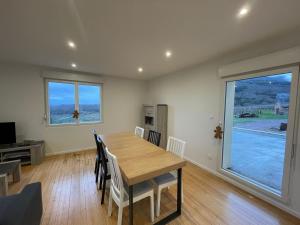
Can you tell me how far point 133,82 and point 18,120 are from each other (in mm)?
3410

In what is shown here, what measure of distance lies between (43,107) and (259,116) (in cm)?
524

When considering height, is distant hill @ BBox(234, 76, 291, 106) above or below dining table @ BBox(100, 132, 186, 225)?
above

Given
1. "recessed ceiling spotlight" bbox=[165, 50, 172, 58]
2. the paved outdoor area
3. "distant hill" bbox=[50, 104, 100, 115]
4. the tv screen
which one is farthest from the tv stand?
the paved outdoor area

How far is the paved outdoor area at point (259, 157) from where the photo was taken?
2654 mm

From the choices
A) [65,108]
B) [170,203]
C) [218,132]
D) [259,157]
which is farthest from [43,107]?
[259,157]

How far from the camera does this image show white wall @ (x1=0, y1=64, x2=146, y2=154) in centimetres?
339

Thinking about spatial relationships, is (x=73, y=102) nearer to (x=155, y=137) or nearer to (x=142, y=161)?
(x=155, y=137)

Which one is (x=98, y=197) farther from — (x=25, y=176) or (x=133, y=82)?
(x=133, y=82)

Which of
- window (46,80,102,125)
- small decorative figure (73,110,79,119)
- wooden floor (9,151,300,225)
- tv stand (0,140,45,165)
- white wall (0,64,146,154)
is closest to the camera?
wooden floor (9,151,300,225)

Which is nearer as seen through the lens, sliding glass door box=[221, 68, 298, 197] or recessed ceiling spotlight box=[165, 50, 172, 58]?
sliding glass door box=[221, 68, 298, 197]

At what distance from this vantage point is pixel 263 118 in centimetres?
286

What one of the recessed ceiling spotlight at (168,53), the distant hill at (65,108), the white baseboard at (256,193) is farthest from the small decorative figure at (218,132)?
the distant hill at (65,108)

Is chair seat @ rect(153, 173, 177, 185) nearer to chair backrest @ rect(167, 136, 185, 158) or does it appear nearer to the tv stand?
chair backrest @ rect(167, 136, 185, 158)

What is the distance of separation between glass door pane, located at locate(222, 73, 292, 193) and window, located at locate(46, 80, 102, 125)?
3.75 meters
